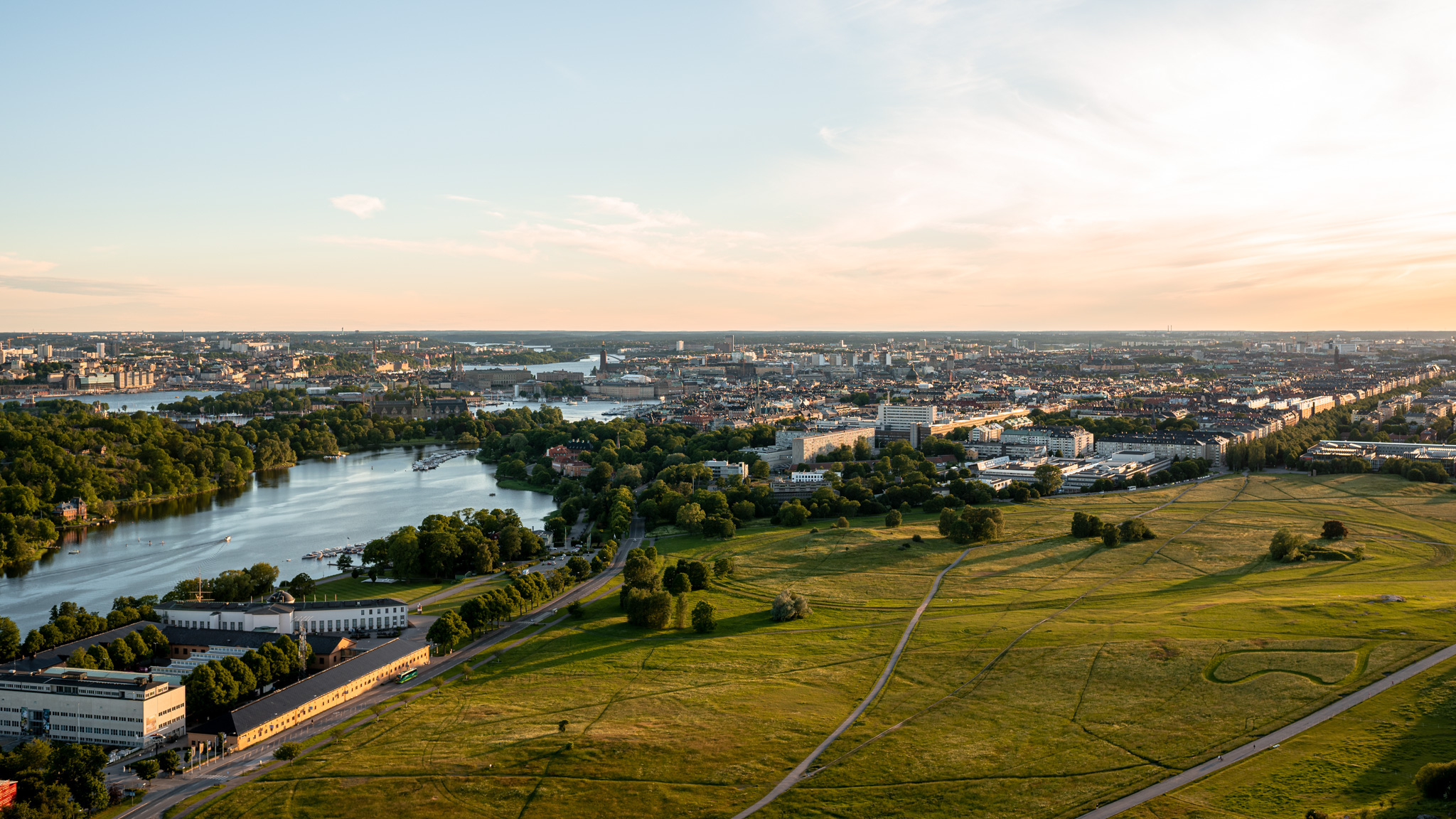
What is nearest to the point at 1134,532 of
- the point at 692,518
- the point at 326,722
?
the point at 692,518

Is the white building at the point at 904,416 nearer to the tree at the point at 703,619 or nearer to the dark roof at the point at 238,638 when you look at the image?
the tree at the point at 703,619

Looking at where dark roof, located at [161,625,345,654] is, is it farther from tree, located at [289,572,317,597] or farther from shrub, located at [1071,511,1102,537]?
shrub, located at [1071,511,1102,537]

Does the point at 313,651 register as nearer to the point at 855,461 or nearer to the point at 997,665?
the point at 997,665

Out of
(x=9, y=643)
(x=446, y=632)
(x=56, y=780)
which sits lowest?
(x=56, y=780)

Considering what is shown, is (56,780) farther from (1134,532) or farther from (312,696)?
(1134,532)

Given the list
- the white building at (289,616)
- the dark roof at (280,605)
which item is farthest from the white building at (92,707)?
the dark roof at (280,605)

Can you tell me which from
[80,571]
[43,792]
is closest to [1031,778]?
[43,792]

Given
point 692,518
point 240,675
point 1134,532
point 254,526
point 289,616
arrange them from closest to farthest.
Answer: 1. point 240,675
2. point 289,616
3. point 1134,532
4. point 692,518
5. point 254,526

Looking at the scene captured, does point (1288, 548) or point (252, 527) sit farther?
point (252, 527)
